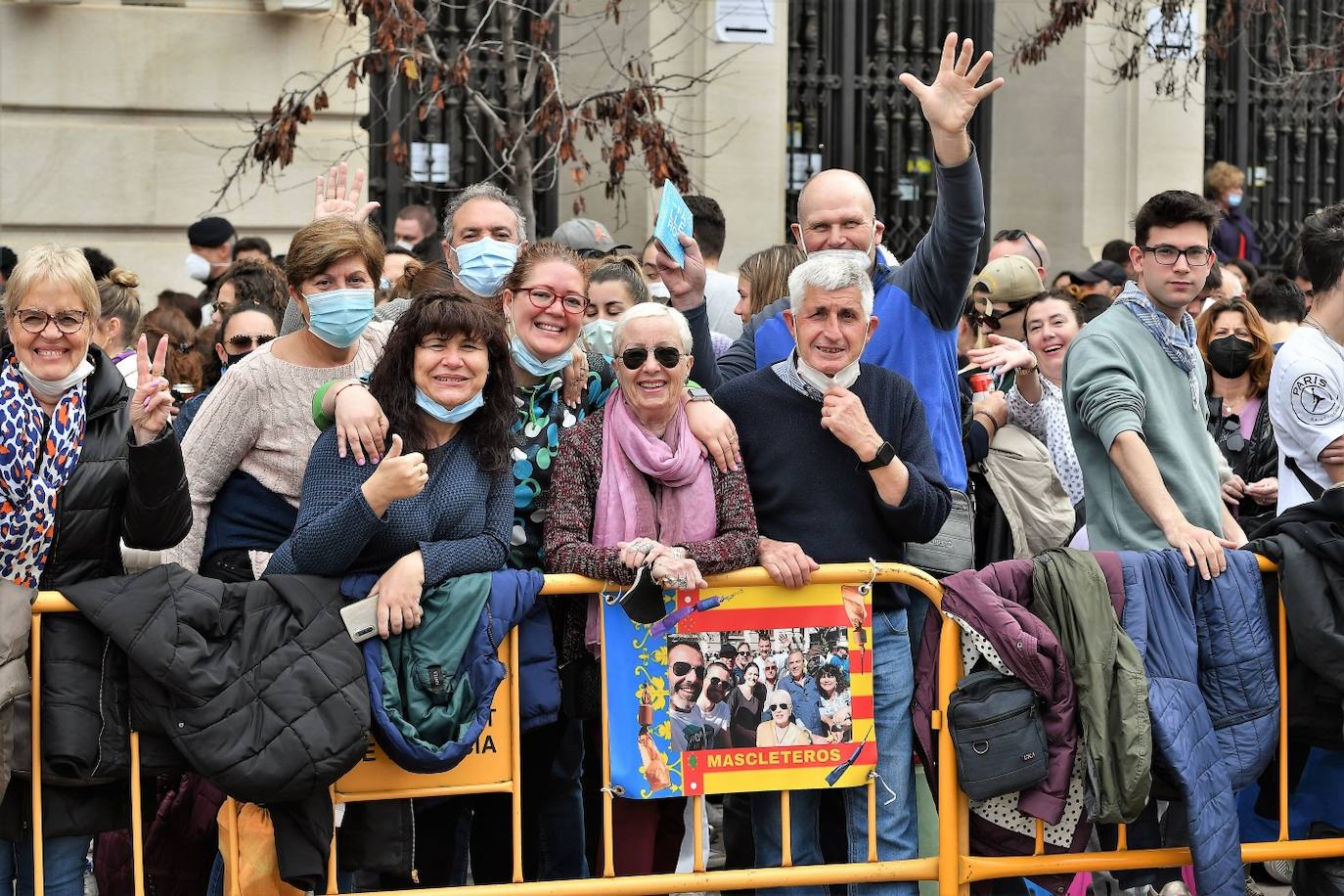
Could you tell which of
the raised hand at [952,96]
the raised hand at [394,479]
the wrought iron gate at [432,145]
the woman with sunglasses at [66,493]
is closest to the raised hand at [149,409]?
the woman with sunglasses at [66,493]

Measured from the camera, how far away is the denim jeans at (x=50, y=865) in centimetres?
475

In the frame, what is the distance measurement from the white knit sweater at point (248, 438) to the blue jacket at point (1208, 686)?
95.2 inches

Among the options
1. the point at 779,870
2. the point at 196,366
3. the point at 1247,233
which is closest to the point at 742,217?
the point at 1247,233

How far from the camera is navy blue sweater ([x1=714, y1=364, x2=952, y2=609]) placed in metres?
5.14

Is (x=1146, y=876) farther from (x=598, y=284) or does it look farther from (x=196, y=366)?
(x=196, y=366)

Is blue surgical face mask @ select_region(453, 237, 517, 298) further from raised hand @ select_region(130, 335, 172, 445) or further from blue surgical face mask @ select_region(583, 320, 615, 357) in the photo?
raised hand @ select_region(130, 335, 172, 445)

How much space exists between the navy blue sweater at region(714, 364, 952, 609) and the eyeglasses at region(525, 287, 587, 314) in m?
0.64

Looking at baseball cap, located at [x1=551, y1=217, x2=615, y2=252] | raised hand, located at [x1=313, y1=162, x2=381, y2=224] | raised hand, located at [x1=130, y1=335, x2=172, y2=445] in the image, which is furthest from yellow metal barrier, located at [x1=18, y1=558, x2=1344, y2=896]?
baseball cap, located at [x1=551, y1=217, x2=615, y2=252]

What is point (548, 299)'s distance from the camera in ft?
17.5

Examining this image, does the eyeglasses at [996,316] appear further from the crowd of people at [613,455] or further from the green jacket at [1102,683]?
the green jacket at [1102,683]

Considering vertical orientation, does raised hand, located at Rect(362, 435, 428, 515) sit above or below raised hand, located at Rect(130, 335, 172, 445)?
below

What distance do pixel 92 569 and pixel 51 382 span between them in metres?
0.52

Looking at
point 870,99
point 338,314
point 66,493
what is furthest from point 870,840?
point 870,99

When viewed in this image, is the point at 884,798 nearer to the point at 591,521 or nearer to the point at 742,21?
the point at 591,521
